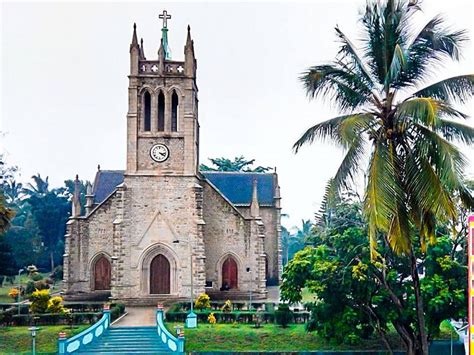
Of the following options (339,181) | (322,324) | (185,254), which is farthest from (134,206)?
(339,181)

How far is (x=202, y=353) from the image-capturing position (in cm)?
2044

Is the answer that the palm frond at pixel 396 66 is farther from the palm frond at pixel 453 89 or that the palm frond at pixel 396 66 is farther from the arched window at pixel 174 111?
the arched window at pixel 174 111

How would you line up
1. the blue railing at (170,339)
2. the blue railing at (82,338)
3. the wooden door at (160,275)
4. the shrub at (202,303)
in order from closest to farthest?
the blue railing at (82,338) → the blue railing at (170,339) → the shrub at (202,303) → the wooden door at (160,275)

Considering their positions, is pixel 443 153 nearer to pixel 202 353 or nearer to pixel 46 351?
pixel 202 353

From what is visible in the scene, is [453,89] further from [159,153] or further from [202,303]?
[159,153]

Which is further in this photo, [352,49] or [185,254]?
[185,254]

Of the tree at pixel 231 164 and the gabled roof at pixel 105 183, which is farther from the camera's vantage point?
the tree at pixel 231 164

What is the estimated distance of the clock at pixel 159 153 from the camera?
3153 centimetres

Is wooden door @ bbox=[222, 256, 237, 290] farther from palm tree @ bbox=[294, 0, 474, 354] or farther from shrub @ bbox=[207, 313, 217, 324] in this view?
palm tree @ bbox=[294, 0, 474, 354]

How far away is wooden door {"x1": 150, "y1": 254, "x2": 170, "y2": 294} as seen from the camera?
3106 cm

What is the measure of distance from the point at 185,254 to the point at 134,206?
3.76 meters

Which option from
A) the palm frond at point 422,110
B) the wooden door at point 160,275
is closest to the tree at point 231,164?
the wooden door at point 160,275

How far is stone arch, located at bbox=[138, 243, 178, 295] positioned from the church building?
0.05 meters

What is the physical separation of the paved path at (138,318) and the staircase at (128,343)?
0.95m
